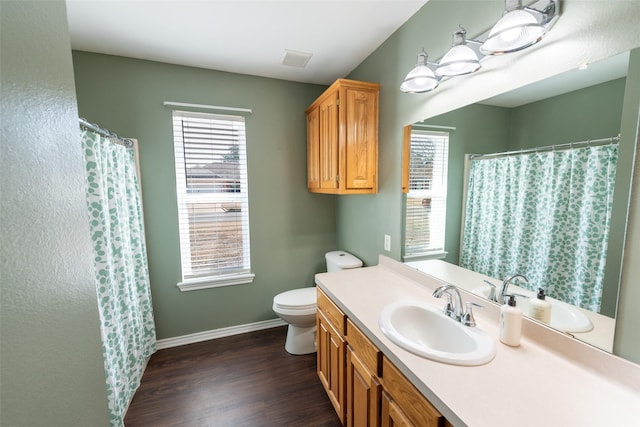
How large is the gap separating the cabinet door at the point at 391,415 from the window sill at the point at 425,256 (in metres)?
0.83

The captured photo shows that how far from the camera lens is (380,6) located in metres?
1.52

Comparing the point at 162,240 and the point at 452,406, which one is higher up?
the point at 162,240

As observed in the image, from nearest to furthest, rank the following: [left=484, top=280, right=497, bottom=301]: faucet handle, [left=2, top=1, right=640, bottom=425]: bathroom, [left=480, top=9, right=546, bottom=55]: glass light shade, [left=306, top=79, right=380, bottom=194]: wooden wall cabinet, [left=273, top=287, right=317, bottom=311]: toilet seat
Result: [left=2, top=1, right=640, bottom=425]: bathroom < [left=480, top=9, right=546, bottom=55]: glass light shade < [left=484, top=280, right=497, bottom=301]: faucet handle < [left=306, top=79, right=380, bottom=194]: wooden wall cabinet < [left=273, top=287, right=317, bottom=311]: toilet seat

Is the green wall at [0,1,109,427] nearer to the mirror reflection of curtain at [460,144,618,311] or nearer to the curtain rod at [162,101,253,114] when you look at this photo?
the curtain rod at [162,101,253,114]

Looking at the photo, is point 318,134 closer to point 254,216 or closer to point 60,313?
point 254,216

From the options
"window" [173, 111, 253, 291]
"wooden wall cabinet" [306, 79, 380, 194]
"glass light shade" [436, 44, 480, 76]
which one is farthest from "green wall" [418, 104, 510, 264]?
"window" [173, 111, 253, 291]

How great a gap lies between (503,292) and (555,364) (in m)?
0.30

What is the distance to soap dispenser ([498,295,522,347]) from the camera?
0.98 m

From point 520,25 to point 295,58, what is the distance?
1.61 meters

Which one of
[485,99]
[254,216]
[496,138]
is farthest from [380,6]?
[254,216]

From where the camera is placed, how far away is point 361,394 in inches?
47.9


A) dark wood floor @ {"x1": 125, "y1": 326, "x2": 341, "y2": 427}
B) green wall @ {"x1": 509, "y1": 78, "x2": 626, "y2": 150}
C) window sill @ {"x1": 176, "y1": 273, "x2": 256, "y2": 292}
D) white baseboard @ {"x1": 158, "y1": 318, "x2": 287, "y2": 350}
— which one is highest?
green wall @ {"x1": 509, "y1": 78, "x2": 626, "y2": 150}

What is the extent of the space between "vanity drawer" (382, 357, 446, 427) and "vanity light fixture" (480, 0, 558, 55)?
52.1 inches

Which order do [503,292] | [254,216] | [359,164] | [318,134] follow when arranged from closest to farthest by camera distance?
[503,292] < [359,164] < [318,134] < [254,216]
